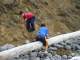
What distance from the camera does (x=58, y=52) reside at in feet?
45.1

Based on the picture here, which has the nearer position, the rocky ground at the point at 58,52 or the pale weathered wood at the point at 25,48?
the pale weathered wood at the point at 25,48

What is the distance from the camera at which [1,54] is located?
1084 cm

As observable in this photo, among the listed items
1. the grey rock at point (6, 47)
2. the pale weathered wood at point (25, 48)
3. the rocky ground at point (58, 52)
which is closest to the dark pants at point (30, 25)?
the rocky ground at point (58, 52)

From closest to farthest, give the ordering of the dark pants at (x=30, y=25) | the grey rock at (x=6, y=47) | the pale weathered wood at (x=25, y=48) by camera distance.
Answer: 1. the pale weathered wood at (x=25, y=48)
2. the grey rock at (x=6, y=47)
3. the dark pants at (x=30, y=25)

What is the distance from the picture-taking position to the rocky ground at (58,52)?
12719mm

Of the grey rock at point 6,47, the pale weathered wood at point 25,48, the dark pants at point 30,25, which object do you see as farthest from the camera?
the dark pants at point 30,25

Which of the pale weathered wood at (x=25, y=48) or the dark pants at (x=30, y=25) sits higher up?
the dark pants at (x=30, y=25)

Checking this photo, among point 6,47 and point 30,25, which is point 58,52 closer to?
point 30,25

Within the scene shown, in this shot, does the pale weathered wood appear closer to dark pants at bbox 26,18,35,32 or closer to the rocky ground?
the rocky ground

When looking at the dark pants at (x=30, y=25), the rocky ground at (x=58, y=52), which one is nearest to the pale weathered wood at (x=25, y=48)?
the rocky ground at (x=58, y=52)

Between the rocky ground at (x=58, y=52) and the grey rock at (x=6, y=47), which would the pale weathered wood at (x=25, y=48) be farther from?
the grey rock at (x=6, y=47)

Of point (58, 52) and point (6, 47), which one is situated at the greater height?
point (6, 47)

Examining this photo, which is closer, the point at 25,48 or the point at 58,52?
the point at 25,48

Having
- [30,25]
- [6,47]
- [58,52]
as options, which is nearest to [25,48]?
[6,47]
